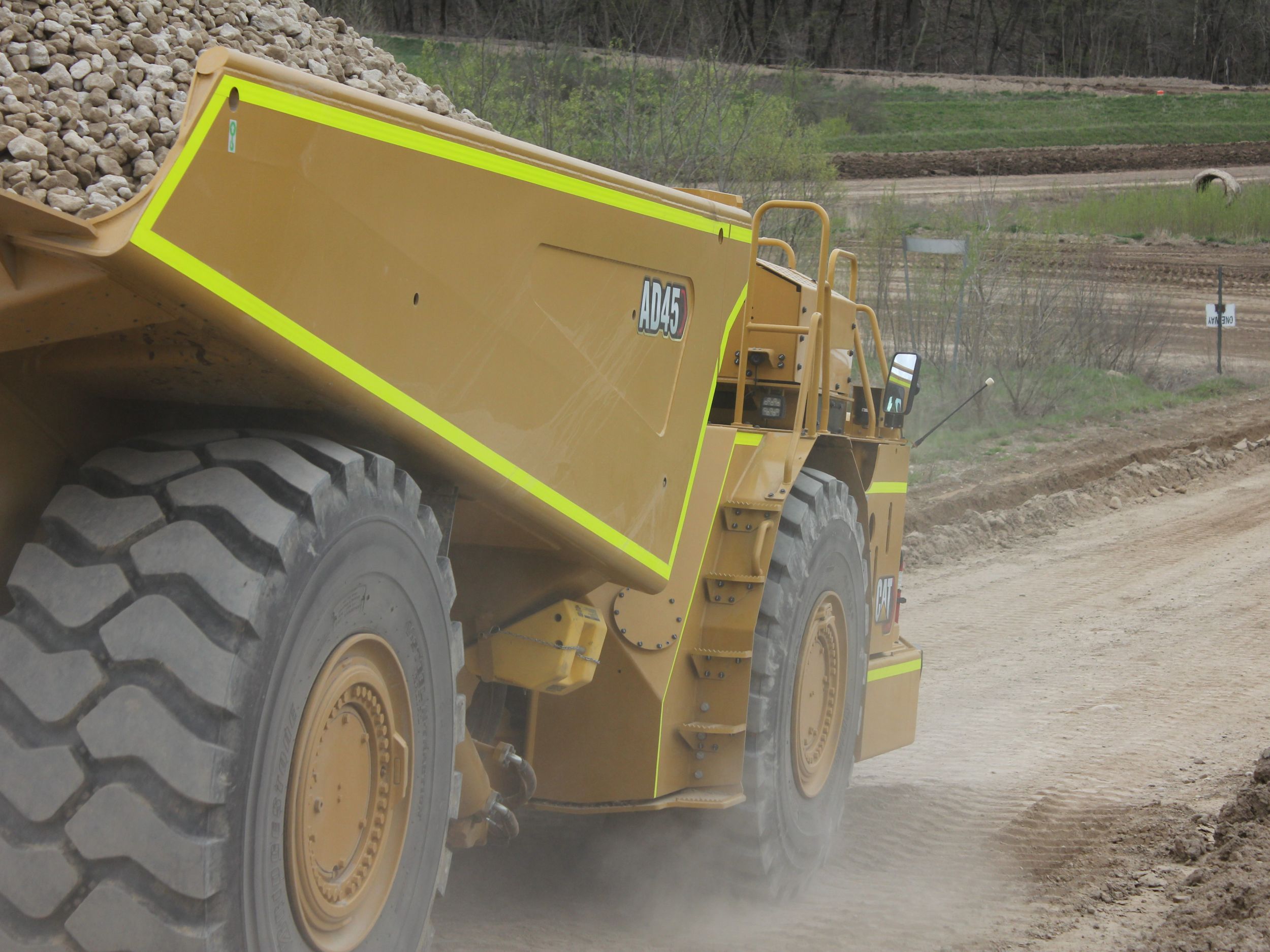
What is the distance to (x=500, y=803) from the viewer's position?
3.76 m

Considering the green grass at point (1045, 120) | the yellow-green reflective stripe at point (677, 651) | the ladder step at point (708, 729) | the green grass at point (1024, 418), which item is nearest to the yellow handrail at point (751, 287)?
the yellow-green reflective stripe at point (677, 651)

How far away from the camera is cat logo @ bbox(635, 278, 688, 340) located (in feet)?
12.7

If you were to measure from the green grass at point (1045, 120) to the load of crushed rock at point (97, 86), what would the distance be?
42.5 m

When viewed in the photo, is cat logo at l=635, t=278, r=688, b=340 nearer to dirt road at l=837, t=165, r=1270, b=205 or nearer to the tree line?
dirt road at l=837, t=165, r=1270, b=205

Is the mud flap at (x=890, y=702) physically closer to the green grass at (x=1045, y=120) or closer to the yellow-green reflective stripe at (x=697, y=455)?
the yellow-green reflective stripe at (x=697, y=455)

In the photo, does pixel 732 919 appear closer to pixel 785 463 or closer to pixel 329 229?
pixel 785 463

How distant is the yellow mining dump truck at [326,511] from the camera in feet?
7.61

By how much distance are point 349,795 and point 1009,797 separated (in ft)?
15.3

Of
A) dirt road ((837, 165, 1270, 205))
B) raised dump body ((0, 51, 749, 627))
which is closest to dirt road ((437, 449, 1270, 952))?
raised dump body ((0, 51, 749, 627))

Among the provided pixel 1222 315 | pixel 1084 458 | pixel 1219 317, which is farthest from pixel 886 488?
pixel 1222 315

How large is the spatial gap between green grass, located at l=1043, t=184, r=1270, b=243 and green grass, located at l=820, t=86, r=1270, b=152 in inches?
432

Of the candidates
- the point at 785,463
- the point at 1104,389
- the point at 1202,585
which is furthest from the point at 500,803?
the point at 1104,389

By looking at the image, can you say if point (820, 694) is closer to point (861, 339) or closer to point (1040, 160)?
point (861, 339)

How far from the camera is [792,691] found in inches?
203
